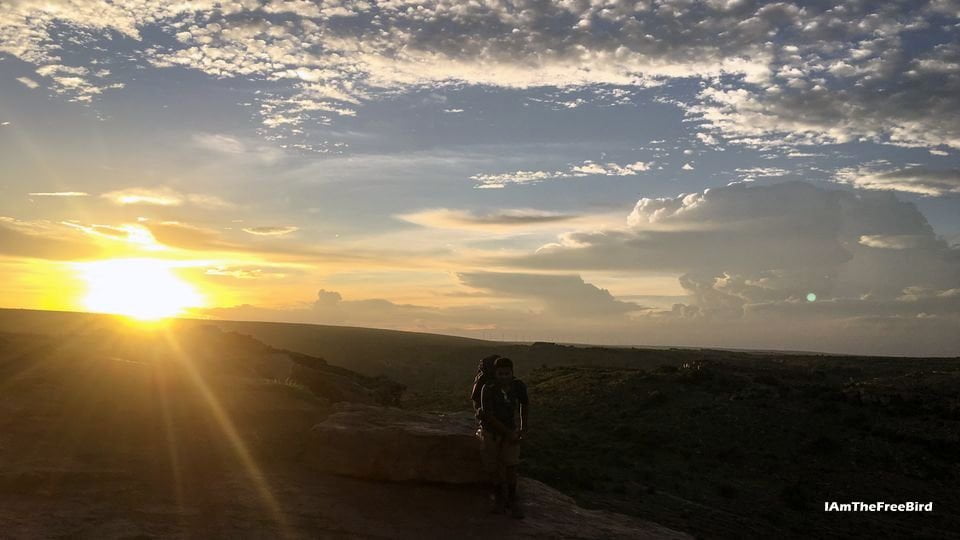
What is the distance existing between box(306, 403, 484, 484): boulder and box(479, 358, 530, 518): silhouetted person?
104cm

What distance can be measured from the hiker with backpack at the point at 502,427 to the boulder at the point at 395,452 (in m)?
1.01

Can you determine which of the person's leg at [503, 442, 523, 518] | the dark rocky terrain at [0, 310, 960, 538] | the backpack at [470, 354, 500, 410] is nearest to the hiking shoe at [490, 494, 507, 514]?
the person's leg at [503, 442, 523, 518]

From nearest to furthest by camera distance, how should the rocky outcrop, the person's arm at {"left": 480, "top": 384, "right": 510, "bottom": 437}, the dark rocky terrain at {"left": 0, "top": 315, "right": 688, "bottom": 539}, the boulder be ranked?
the dark rocky terrain at {"left": 0, "top": 315, "right": 688, "bottom": 539}
the rocky outcrop
the person's arm at {"left": 480, "top": 384, "right": 510, "bottom": 437}
the boulder

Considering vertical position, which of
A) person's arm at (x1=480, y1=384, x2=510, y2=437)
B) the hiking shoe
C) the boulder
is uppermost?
person's arm at (x1=480, y1=384, x2=510, y2=437)

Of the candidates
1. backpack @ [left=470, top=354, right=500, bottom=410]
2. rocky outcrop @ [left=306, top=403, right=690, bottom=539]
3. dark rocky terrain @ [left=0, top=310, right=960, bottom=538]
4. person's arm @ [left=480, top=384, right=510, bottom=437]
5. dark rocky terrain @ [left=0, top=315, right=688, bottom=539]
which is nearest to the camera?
dark rocky terrain @ [left=0, top=315, right=688, bottom=539]

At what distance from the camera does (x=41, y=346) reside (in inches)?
715

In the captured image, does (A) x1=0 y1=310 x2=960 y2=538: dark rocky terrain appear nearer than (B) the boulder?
Yes

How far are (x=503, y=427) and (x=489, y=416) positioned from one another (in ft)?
1.05

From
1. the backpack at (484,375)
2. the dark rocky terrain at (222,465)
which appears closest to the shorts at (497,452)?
the backpack at (484,375)

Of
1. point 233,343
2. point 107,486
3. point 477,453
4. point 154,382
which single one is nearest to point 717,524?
point 477,453

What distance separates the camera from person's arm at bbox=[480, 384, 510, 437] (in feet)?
37.9

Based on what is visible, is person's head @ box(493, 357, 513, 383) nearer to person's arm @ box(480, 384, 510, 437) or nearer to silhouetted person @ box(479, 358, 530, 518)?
silhouetted person @ box(479, 358, 530, 518)

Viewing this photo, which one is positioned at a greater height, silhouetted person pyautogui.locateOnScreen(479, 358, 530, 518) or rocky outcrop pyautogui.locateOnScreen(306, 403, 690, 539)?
silhouetted person pyautogui.locateOnScreen(479, 358, 530, 518)

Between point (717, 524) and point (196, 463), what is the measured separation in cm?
1194
